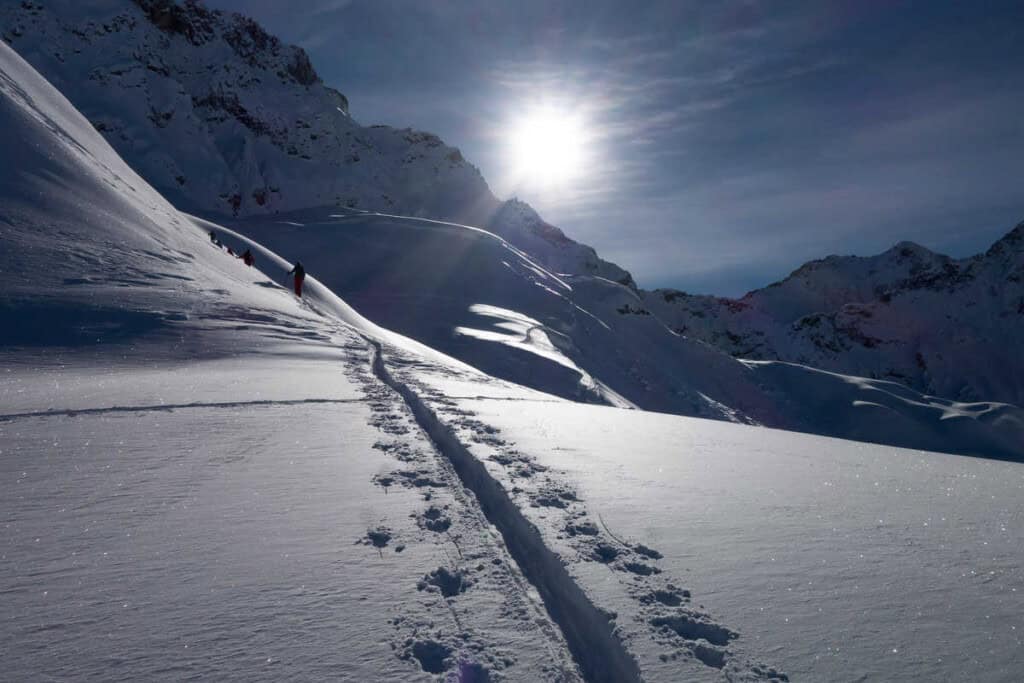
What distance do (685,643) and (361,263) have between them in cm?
3596

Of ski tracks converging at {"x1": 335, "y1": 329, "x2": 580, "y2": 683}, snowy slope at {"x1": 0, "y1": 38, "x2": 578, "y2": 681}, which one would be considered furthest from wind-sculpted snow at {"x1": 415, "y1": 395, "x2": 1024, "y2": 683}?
snowy slope at {"x1": 0, "y1": 38, "x2": 578, "y2": 681}

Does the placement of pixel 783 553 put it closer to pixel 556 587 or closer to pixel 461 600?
pixel 556 587

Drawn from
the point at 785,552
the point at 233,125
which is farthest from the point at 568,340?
the point at 233,125

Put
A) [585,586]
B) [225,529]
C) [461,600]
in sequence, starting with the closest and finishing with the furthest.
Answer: [461,600], [585,586], [225,529]

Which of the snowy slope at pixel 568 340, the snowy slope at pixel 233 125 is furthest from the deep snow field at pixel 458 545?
the snowy slope at pixel 233 125

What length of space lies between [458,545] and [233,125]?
118688mm

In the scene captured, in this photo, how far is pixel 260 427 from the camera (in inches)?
229

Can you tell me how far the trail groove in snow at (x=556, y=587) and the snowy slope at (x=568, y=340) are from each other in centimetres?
1871

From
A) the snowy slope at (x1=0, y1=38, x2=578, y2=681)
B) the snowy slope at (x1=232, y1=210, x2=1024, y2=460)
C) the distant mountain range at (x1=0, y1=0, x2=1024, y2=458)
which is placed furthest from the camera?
the distant mountain range at (x1=0, y1=0, x2=1024, y2=458)

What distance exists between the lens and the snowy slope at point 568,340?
1102 inches

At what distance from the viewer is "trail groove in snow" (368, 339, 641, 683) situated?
265 centimetres

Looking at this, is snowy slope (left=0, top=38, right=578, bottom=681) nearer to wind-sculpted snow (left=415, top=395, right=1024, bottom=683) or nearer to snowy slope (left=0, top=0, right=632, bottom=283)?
wind-sculpted snow (left=415, top=395, right=1024, bottom=683)

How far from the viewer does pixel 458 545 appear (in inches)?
142

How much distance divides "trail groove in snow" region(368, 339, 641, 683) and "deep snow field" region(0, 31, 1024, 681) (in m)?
0.02
